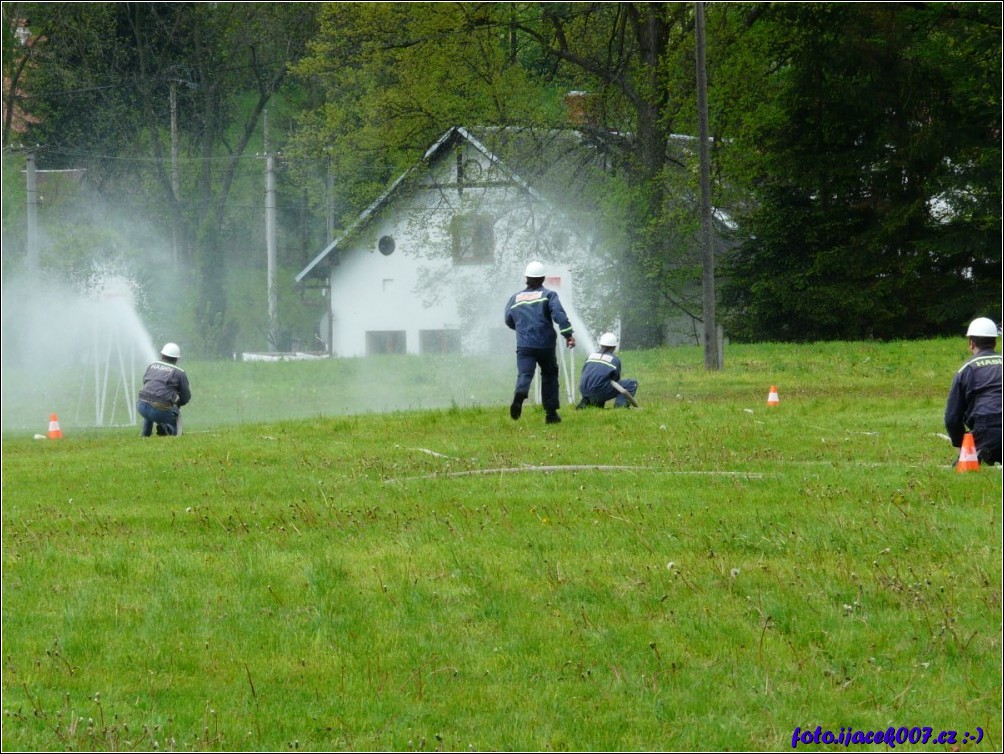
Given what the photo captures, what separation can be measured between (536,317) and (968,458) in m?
6.39

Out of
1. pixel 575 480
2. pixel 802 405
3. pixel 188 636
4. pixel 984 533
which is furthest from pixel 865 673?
pixel 802 405

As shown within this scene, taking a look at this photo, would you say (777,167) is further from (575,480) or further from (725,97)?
(575,480)

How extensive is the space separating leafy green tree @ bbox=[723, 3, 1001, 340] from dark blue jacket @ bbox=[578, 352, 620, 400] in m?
4.42

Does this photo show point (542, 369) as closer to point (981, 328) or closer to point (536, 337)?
point (536, 337)

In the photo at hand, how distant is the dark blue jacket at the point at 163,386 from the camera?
2012 cm

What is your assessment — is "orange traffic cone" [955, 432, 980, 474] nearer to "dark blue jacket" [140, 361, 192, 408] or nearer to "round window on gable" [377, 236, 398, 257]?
"dark blue jacket" [140, 361, 192, 408]

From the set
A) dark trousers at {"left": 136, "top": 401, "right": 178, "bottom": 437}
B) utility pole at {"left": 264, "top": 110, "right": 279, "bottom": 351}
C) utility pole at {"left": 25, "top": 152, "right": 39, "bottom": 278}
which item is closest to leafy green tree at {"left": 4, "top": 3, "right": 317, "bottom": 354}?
utility pole at {"left": 25, "top": 152, "right": 39, "bottom": 278}

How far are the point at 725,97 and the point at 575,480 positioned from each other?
707 inches

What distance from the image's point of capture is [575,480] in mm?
11688

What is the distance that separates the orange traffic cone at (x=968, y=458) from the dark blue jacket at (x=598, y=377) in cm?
737


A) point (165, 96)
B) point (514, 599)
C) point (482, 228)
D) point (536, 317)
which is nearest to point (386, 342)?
point (482, 228)

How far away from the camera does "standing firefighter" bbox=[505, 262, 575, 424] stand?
54.1 feet

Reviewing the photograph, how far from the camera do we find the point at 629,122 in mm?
29938

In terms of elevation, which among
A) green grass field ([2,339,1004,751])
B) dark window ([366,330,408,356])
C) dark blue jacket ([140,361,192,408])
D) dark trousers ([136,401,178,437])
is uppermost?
dark window ([366,330,408,356])
